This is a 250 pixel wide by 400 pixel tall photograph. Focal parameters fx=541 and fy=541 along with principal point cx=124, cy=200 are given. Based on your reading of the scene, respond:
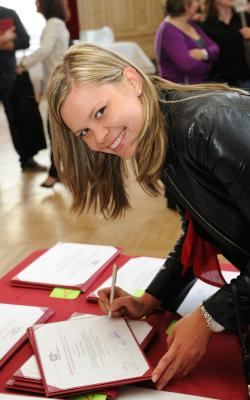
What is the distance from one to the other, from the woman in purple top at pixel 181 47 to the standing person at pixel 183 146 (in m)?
2.08

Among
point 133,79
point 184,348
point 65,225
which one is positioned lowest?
point 65,225

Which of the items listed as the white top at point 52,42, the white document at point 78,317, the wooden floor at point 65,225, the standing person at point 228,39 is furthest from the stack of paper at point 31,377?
the white top at point 52,42

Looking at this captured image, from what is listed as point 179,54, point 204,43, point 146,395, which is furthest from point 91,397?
point 204,43

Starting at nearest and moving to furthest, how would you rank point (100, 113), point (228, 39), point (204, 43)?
point (100, 113), point (204, 43), point (228, 39)

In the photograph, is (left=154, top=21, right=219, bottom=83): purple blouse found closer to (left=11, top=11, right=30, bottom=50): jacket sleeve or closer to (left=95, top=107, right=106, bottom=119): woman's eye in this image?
(left=11, top=11, right=30, bottom=50): jacket sleeve

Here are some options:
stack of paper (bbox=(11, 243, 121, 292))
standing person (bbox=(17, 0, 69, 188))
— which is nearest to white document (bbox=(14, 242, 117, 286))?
stack of paper (bbox=(11, 243, 121, 292))

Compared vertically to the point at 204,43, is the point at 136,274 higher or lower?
lower

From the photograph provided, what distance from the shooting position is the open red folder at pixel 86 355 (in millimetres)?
964

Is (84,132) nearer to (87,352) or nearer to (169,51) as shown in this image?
(87,352)

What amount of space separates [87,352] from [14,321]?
0.23 meters

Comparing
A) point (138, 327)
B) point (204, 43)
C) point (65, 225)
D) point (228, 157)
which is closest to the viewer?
point (228, 157)

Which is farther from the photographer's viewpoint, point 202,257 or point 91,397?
point 202,257

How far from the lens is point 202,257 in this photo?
117cm

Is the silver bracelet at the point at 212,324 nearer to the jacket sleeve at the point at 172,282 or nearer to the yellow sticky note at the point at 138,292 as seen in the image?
the jacket sleeve at the point at 172,282
